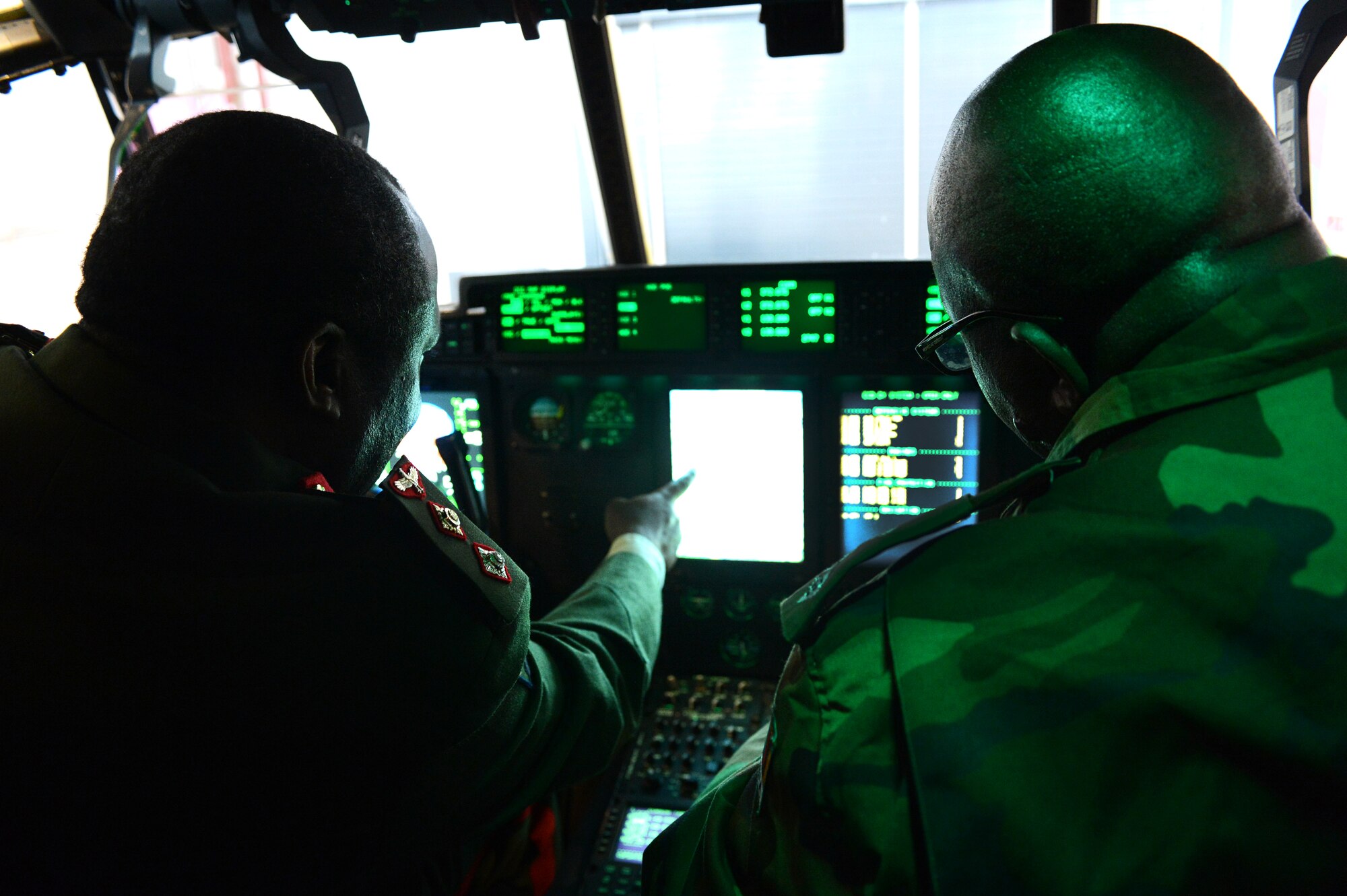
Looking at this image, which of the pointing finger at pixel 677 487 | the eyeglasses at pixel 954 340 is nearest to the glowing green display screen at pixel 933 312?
the pointing finger at pixel 677 487

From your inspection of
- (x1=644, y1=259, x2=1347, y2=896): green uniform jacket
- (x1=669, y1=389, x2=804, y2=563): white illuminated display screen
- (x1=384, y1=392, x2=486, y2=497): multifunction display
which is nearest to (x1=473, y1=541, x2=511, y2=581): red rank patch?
(x1=644, y1=259, x2=1347, y2=896): green uniform jacket

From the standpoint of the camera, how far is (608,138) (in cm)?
221

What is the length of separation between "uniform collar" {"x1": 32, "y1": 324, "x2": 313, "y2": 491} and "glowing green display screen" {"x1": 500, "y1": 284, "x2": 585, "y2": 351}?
1076 mm

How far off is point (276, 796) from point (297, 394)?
347 millimetres

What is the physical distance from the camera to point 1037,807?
1.68 ft

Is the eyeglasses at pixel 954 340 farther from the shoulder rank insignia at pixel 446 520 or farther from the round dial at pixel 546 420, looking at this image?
the round dial at pixel 546 420

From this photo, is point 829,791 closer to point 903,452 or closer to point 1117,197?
point 1117,197

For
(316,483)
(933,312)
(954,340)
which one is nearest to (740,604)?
(933,312)

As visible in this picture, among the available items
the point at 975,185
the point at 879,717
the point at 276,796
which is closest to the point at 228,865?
the point at 276,796

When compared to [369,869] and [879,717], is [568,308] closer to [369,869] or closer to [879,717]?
[369,869]

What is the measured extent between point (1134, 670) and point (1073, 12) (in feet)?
6.04

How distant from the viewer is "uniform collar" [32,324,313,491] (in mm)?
684

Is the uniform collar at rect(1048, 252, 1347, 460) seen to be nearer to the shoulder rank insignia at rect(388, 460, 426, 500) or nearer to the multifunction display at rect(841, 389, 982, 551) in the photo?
the shoulder rank insignia at rect(388, 460, 426, 500)

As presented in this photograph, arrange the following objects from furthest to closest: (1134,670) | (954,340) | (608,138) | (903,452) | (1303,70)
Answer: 1. (608,138)
2. (903,452)
3. (1303,70)
4. (954,340)
5. (1134,670)
